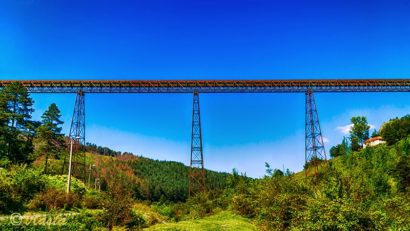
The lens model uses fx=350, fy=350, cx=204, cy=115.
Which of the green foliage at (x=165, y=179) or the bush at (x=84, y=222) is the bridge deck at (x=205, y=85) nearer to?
the bush at (x=84, y=222)

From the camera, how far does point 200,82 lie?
1426 inches

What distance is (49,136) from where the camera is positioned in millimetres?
43812

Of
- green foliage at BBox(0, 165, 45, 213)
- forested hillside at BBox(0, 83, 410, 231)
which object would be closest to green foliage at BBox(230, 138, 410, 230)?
forested hillside at BBox(0, 83, 410, 231)

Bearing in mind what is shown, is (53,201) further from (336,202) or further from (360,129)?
(360,129)

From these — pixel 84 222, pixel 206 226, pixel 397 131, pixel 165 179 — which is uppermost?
pixel 397 131

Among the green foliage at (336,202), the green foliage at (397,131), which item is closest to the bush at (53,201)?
the green foliage at (336,202)

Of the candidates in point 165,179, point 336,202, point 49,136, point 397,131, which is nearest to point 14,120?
point 49,136

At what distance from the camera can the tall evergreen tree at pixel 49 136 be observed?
42672 millimetres

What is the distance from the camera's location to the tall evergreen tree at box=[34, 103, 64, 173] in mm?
42672

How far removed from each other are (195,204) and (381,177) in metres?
16.5

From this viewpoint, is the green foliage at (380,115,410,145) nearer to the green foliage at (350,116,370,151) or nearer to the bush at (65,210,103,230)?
the green foliage at (350,116,370,151)

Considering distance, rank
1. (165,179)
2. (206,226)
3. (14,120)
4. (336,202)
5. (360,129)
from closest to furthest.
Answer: (336,202) < (206,226) < (14,120) < (360,129) < (165,179)

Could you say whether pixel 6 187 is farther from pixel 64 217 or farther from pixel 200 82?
pixel 200 82

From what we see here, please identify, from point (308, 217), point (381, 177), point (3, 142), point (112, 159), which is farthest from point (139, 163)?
point (308, 217)
